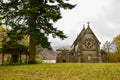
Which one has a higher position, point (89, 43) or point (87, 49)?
point (89, 43)

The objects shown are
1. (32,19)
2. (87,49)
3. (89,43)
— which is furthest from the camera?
(89,43)

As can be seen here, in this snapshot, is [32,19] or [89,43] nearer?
[32,19]

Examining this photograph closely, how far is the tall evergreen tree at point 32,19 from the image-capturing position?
33938 millimetres

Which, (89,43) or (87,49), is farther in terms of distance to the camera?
(89,43)

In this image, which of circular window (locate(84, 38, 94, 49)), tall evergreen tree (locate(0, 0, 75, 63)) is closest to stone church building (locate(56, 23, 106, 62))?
circular window (locate(84, 38, 94, 49))

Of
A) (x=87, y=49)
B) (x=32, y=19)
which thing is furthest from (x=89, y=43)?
(x=32, y=19)

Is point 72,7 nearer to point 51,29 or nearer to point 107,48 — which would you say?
point 51,29

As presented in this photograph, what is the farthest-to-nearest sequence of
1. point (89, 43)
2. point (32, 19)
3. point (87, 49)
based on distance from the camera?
point (89, 43) < point (87, 49) < point (32, 19)

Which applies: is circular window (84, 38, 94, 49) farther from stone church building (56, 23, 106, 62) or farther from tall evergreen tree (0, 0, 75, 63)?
tall evergreen tree (0, 0, 75, 63)

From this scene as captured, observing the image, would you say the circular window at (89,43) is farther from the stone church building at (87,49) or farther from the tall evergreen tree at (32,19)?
the tall evergreen tree at (32,19)

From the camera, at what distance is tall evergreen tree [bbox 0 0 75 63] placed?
3394 cm

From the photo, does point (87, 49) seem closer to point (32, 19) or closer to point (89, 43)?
point (89, 43)

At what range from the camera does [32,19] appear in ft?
117

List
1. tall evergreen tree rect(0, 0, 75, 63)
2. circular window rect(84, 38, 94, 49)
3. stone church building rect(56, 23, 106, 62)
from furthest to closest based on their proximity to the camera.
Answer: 1. circular window rect(84, 38, 94, 49)
2. stone church building rect(56, 23, 106, 62)
3. tall evergreen tree rect(0, 0, 75, 63)
